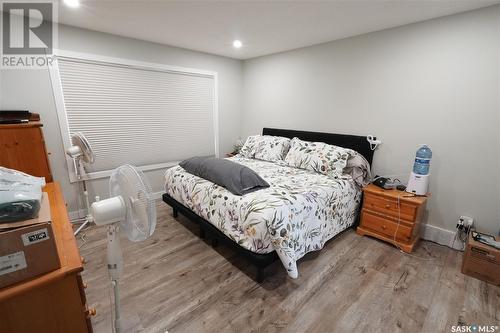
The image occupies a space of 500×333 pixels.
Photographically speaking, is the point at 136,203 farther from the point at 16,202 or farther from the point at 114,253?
Result: the point at 16,202

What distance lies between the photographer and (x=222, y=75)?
414 cm

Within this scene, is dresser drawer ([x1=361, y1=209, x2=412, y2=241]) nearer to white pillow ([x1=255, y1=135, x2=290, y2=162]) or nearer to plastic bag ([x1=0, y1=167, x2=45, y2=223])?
white pillow ([x1=255, y1=135, x2=290, y2=162])

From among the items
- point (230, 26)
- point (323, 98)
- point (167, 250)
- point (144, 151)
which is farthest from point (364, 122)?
point (144, 151)

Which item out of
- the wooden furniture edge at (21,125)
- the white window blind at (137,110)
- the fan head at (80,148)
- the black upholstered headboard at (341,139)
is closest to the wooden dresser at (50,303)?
the wooden furniture edge at (21,125)

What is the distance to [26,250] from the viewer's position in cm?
82

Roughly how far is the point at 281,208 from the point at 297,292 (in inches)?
27.6

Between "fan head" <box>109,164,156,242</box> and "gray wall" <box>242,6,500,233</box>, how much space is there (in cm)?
278

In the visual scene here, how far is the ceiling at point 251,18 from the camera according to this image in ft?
6.64

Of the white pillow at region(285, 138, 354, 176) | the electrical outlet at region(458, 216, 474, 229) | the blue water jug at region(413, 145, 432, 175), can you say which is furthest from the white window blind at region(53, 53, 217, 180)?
the electrical outlet at region(458, 216, 474, 229)

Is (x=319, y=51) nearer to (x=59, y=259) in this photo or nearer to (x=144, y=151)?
(x=144, y=151)

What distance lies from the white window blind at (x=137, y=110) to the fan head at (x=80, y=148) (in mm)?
435

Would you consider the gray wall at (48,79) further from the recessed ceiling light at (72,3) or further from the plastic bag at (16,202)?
the plastic bag at (16,202)

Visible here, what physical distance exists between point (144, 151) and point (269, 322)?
2880 mm

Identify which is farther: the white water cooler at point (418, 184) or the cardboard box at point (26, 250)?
the white water cooler at point (418, 184)
